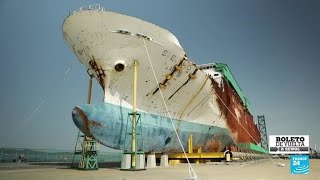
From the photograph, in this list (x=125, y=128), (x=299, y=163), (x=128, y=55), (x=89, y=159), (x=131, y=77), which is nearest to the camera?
(x=299, y=163)

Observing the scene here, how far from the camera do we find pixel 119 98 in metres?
22.4

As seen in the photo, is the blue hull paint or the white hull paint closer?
the blue hull paint

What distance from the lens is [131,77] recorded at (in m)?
22.7

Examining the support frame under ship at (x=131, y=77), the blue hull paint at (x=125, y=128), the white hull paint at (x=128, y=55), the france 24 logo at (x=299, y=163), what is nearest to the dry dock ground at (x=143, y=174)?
the france 24 logo at (x=299, y=163)

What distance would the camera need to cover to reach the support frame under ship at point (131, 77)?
20766mm

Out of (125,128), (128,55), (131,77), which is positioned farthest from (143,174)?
(128,55)

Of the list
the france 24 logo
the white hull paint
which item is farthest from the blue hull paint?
the france 24 logo

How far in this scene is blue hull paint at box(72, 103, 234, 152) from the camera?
20078 mm

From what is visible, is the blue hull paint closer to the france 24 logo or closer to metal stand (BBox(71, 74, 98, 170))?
metal stand (BBox(71, 74, 98, 170))

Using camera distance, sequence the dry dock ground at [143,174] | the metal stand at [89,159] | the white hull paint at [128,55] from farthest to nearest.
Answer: the white hull paint at [128,55] < the metal stand at [89,159] < the dry dock ground at [143,174]

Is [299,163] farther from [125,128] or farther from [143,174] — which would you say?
[125,128]

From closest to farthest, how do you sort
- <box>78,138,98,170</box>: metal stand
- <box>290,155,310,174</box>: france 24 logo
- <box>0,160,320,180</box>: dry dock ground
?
<box>290,155,310,174</box>: france 24 logo → <box>0,160,320,180</box>: dry dock ground → <box>78,138,98,170</box>: metal stand

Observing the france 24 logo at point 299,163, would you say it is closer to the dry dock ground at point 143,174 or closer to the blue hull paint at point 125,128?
the dry dock ground at point 143,174

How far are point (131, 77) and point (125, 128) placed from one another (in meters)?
3.71
